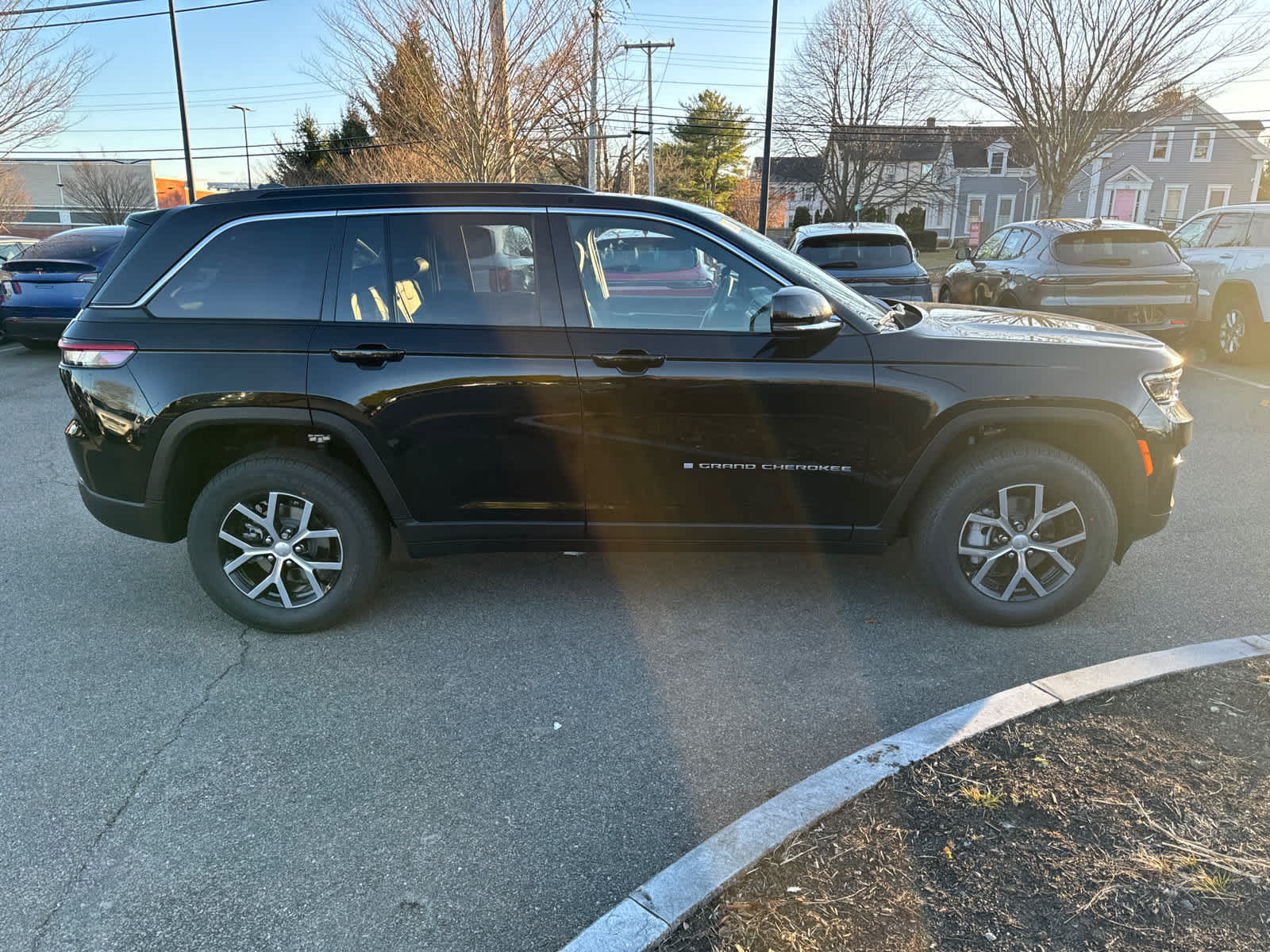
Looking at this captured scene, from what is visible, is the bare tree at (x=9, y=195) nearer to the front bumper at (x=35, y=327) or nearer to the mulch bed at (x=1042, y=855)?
the front bumper at (x=35, y=327)

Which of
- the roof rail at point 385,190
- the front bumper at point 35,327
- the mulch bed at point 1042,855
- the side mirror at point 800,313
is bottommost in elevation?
the mulch bed at point 1042,855

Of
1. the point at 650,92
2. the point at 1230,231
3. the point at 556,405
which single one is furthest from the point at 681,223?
the point at 650,92

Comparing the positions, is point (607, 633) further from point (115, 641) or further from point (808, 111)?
point (808, 111)

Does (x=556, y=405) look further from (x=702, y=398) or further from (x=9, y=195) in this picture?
(x=9, y=195)

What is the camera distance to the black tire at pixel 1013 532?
3816mm

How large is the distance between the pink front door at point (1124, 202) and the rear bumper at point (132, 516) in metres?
51.2

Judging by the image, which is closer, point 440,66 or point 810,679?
point 810,679

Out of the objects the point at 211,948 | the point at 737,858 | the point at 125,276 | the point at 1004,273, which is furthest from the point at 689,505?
the point at 1004,273

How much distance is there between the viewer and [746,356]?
12.2ft

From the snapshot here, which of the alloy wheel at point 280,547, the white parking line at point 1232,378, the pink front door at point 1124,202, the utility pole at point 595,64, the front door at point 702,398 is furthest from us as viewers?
the pink front door at point 1124,202

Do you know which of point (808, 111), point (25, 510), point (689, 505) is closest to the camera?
point (689, 505)

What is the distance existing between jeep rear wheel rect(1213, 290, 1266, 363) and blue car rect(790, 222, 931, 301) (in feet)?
11.6

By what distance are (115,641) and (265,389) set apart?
1.40 metres

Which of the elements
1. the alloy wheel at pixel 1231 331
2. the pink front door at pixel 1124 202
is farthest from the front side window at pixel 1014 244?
the pink front door at pixel 1124 202
